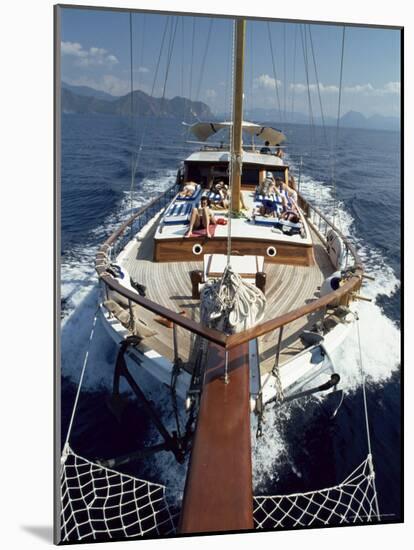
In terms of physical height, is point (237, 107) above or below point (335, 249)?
above

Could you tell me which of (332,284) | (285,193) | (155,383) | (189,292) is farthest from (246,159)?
(155,383)

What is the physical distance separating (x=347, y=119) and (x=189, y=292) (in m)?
2.09

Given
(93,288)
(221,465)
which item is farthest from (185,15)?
(93,288)

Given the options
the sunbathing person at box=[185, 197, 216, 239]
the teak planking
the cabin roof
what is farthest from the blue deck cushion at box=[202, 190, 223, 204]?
the cabin roof

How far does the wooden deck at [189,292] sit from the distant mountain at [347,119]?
1.40 metres

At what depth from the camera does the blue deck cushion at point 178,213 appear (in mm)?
4797

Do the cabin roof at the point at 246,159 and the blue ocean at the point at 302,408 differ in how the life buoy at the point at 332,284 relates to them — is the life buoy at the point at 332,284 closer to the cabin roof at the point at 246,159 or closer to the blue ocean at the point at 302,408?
the blue ocean at the point at 302,408

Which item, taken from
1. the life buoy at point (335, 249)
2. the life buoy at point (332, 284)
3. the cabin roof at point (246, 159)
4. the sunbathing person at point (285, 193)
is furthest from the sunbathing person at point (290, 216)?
the cabin roof at point (246, 159)

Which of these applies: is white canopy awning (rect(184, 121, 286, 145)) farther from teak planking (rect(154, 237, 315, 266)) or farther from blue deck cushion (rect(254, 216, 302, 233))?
teak planking (rect(154, 237, 315, 266))

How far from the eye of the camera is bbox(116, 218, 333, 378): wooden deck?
11.3 feet

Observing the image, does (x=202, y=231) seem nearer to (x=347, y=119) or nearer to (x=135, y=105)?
(x=135, y=105)

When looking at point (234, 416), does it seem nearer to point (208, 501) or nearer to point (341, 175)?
point (208, 501)

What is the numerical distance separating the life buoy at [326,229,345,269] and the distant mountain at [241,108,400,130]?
1.17 metres

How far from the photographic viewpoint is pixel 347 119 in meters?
4.00
